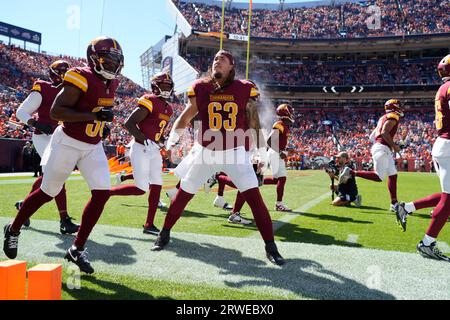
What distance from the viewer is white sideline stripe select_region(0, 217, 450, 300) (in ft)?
9.29

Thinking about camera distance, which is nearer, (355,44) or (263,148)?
(263,148)

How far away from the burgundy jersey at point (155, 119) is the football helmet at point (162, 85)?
0.08 m

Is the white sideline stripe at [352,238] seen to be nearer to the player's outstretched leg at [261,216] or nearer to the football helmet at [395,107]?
the player's outstretched leg at [261,216]

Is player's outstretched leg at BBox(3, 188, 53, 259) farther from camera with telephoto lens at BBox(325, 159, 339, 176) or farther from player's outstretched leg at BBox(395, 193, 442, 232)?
camera with telephoto lens at BBox(325, 159, 339, 176)

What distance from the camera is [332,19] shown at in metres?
45.0

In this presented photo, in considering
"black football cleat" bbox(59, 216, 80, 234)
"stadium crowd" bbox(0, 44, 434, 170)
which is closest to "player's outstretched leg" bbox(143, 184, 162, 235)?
"black football cleat" bbox(59, 216, 80, 234)

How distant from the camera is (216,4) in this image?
48.2m

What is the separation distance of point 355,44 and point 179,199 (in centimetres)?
4064

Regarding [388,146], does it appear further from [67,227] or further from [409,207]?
[67,227]

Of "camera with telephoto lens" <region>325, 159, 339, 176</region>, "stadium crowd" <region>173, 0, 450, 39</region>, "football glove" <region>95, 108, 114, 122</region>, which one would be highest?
"stadium crowd" <region>173, 0, 450, 39</region>

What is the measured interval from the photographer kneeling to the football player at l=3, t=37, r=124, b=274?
232 inches

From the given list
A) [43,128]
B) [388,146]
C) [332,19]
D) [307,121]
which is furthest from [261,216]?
[332,19]

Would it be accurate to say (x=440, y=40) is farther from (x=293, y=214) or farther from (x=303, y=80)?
(x=293, y=214)

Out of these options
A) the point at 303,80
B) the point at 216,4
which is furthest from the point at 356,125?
the point at 216,4
